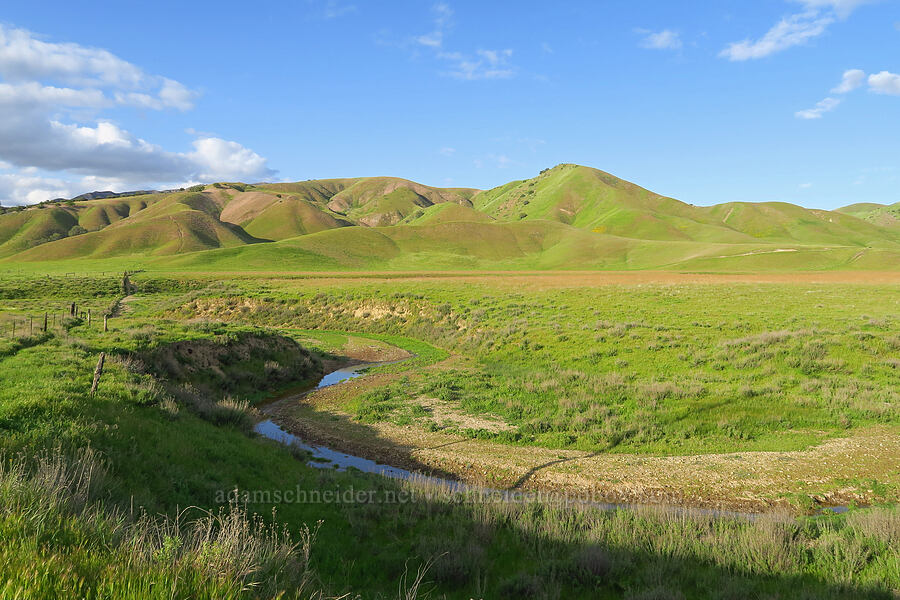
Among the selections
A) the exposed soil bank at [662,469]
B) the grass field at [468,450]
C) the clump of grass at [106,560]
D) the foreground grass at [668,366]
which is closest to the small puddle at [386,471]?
the exposed soil bank at [662,469]

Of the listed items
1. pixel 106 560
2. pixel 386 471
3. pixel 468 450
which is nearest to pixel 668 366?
pixel 468 450

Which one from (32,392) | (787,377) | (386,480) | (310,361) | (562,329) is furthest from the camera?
(562,329)

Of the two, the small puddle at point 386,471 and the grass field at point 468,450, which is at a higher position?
the grass field at point 468,450

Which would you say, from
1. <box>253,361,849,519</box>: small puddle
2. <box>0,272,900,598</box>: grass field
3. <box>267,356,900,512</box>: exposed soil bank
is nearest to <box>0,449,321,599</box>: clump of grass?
<box>0,272,900,598</box>: grass field

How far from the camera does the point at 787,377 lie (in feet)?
68.2

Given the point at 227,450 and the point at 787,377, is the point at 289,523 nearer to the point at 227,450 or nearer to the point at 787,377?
the point at 227,450

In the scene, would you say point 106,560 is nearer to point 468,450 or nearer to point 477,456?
point 477,456

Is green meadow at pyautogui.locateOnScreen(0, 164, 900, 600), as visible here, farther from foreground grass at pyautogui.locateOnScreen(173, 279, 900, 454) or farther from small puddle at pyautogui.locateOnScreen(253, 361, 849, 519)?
small puddle at pyautogui.locateOnScreen(253, 361, 849, 519)

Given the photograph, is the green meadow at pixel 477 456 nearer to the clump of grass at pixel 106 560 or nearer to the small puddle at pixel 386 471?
the clump of grass at pixel 106 560

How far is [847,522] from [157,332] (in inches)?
1136

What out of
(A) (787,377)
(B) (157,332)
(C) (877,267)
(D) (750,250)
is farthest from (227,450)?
(D) (750,250)

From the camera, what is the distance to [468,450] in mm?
16250

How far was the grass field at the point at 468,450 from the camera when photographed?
5.63 metres

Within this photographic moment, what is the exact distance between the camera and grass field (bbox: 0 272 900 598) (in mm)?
5633
